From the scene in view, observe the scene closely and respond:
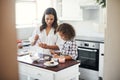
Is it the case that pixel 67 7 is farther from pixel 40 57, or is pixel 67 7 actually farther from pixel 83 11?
pixel 40 57

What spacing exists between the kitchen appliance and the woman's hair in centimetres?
22

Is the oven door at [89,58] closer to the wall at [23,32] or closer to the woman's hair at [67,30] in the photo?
the woman's hair at [67,30]

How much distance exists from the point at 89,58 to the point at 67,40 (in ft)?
1.45

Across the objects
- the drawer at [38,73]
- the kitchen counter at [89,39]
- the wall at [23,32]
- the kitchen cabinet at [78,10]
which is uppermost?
the kitchen cabinet at [78,10]

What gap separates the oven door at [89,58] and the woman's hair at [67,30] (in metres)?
0.30

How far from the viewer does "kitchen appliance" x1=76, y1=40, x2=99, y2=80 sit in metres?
1.53

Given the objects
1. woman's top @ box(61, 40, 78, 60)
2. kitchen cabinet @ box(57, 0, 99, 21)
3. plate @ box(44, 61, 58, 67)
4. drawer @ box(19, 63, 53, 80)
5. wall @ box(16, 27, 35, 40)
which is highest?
kitchen cabinet @ box(57, 0, 99, 21)

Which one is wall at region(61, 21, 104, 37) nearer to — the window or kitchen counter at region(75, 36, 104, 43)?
kitchen counter at region(75, 36, 104, 43)

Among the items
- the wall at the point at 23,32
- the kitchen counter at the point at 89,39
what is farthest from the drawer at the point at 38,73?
the kitchen counter at the point at 89,39

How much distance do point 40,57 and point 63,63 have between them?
0.17 metres
